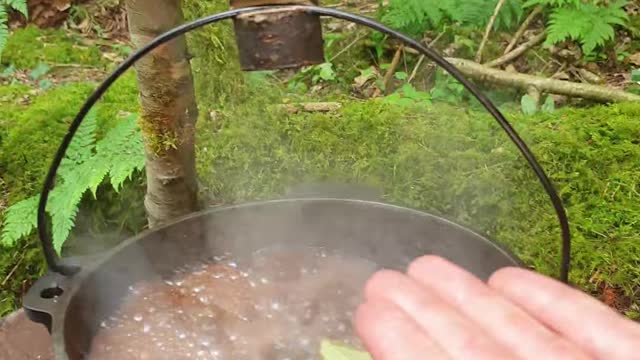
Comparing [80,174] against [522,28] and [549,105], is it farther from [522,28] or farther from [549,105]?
[522,28]

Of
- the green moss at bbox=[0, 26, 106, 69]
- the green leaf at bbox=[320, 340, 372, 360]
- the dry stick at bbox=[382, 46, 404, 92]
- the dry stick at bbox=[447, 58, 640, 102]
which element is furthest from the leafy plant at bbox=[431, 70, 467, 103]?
the green leaf at bbox=[320, 340, 372, 360]

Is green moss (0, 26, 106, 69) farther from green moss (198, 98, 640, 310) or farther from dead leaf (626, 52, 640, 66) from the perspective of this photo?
dead leaf (626, 52, 640, 66)

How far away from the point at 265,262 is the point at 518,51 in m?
1.94

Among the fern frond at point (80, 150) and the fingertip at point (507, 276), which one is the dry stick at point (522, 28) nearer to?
the fern frond at point (80, 150)

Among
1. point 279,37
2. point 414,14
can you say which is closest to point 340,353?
point 279,37

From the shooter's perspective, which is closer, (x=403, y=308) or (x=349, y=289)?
(x=403, y=308)

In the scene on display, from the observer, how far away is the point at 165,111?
5.24ft

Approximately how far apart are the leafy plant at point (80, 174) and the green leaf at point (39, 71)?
4.01 ft

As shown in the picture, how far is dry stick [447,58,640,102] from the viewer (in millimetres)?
2555


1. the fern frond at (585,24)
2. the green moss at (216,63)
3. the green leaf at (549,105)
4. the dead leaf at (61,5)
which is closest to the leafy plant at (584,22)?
the fern frond at (585,24)

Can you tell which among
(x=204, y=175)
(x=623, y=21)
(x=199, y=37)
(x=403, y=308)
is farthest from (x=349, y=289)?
(x=623, y=21)

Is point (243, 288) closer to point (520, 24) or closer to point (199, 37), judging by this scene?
point (199, 37)

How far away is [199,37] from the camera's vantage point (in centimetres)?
232

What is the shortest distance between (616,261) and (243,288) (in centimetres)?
97
